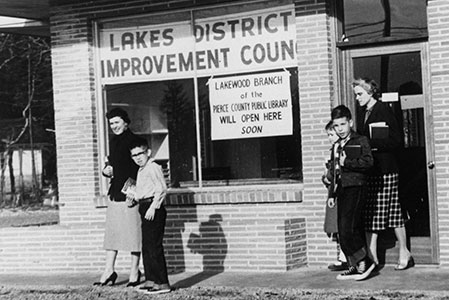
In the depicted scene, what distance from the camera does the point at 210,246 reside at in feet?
34.9

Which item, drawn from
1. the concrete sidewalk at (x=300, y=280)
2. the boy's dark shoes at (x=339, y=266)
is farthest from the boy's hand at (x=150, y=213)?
the boy's dark shoes at (x=339, y=266)

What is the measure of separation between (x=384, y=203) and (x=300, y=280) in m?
1.26

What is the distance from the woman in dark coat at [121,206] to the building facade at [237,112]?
44.9 inches

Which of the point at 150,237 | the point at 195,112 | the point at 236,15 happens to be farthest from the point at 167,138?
the point at 150,237

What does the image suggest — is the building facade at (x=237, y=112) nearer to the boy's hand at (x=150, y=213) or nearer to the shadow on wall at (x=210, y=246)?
the shadow on wall at (x=210, y=246)

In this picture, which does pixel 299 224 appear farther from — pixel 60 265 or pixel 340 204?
pixel 60 265

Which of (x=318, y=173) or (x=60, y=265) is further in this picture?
(x=60, y=265)

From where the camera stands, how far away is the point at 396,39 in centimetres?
1026

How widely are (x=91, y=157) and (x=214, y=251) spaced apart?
2498 millimetres

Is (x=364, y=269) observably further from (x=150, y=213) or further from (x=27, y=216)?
(x=27, y=216)

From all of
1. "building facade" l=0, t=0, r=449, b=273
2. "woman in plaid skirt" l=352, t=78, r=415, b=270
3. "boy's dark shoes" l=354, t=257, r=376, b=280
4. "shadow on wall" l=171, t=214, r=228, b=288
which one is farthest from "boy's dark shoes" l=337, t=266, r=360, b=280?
"shadow on wall" l=171, t=214, r=228, b=288

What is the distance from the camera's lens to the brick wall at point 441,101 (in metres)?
9.73

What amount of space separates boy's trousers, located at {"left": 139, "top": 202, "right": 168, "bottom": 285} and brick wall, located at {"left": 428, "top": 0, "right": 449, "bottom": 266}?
3063mm

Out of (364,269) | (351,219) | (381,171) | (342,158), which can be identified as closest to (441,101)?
(381,171)
